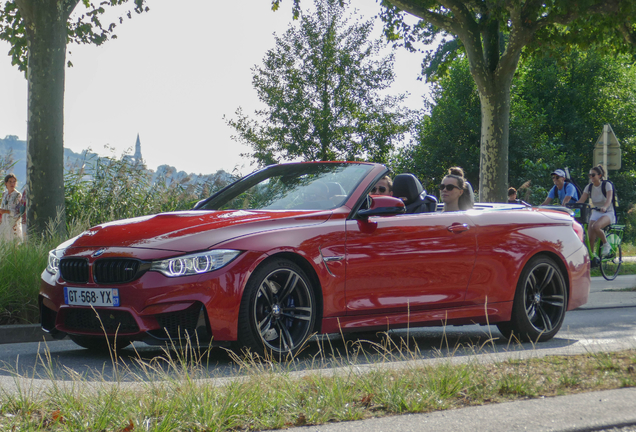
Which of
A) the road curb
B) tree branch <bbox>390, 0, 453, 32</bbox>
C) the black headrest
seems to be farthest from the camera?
tree branch <bbox>390, 0, 453, 32</bbox>

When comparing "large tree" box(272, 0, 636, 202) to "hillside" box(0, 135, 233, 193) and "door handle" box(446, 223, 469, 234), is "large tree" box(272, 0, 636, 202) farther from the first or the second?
"door handle" box(446, 223, 469, 234)

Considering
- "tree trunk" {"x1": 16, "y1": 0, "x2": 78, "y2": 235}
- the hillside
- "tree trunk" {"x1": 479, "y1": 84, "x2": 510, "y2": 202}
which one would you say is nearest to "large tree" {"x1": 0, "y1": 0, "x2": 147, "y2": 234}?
"tree trunk" {"x1": 16, "y1": 0, "x2": 78, "y2": 235}

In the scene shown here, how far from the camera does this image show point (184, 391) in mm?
3703

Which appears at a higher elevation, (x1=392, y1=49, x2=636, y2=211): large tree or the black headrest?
(x1=392, y1=49, x2=636, y2=211): large tree

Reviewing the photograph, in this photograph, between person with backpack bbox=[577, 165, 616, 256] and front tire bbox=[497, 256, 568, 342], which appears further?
person with backpack bbox=[577, 165, 616, 256]

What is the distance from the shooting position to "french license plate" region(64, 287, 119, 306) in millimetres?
5371

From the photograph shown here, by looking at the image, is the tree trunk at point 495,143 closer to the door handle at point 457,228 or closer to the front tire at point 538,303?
the front tire at point 538,303

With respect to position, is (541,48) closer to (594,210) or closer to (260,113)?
(594,210)

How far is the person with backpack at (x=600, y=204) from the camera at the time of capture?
14.8m

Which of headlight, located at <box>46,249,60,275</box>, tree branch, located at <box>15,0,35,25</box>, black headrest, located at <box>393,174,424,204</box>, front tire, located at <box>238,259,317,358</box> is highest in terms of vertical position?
tree branch, located at <box>15,0,35,25</box>

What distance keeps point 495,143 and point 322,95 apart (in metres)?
18.3

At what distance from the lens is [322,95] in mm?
34062

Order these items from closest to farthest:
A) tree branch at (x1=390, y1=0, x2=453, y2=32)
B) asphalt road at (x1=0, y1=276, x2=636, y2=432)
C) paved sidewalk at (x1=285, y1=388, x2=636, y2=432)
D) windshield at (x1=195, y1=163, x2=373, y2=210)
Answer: paved sidewalk at (x1=285, y1=388, x2=636, y2=432) < asphalt road at (x1=0, y1=276, x2=636, y2=432) < windshield at (x1=195, y1=163, x2=373, y2=210) < tree branch at (x1=390, y1=0, x2=453, y2=32)

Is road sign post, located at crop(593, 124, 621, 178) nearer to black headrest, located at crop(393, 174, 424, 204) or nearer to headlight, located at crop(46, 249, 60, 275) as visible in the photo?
black headrest, located at crop(393, 174, 424, 204)
